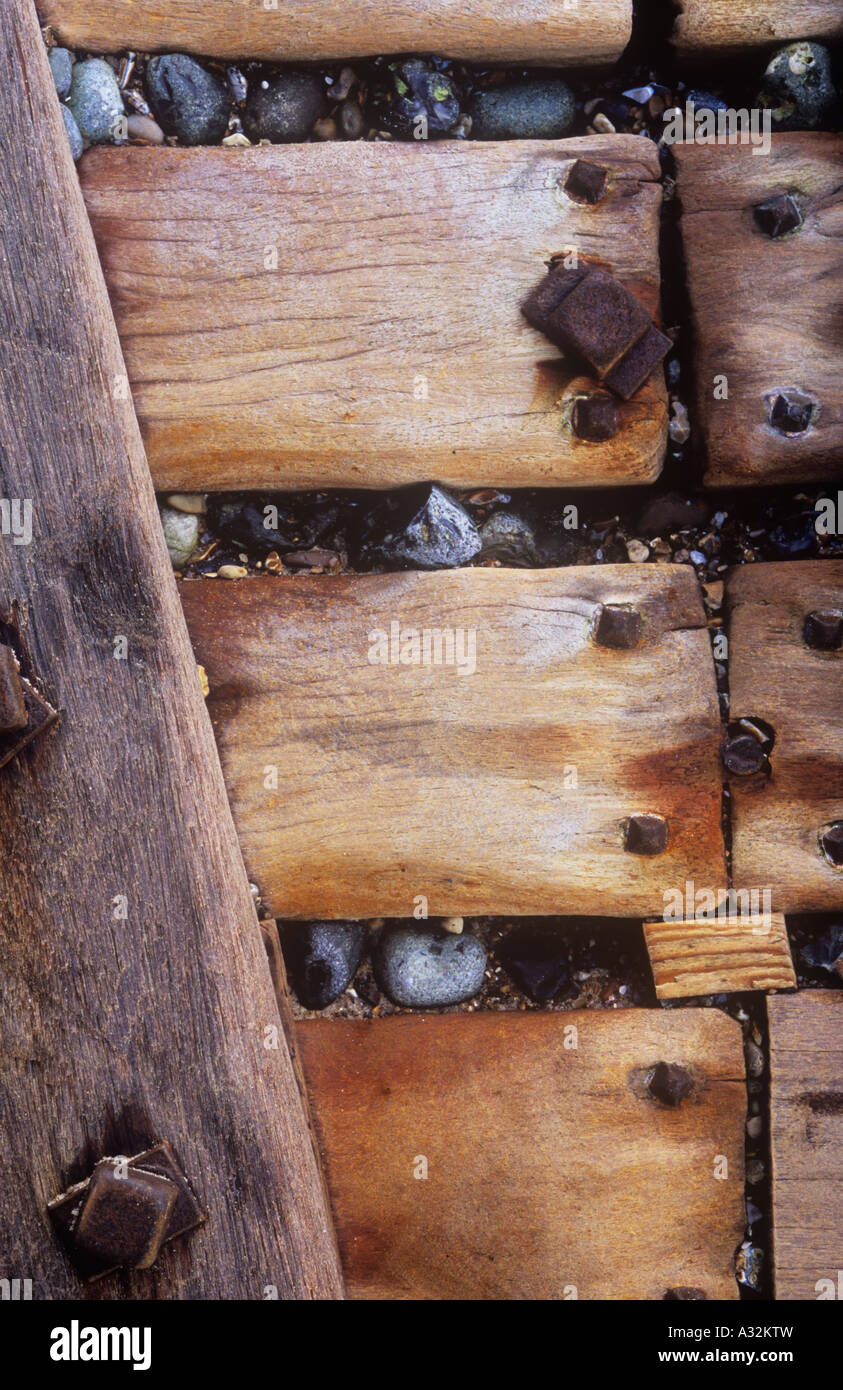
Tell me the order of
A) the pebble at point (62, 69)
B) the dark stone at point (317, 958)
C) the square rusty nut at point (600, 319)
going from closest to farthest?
the square rusty nut at point (600, 319), the pebble at point (62, 69), the dark stone at point (317, 958)

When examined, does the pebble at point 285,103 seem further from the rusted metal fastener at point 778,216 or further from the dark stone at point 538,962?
the dark stone at point 538,962

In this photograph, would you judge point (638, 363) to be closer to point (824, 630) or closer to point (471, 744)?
point (824, 630)

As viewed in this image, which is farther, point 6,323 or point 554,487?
point 554,487

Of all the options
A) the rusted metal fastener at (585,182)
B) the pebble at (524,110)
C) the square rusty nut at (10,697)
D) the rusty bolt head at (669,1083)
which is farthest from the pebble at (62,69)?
the rusty bolt head at (669,1083)
